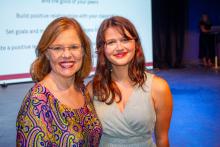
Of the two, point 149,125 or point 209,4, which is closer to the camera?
point 149,125

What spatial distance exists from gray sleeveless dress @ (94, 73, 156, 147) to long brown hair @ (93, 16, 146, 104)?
0.05m

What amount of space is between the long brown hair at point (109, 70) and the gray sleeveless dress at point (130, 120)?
5cm

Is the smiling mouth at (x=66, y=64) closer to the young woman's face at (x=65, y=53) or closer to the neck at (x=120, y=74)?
the young woman's face at (x=65, y=53)

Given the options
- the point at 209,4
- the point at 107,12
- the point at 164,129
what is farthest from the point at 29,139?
the point at 209,4

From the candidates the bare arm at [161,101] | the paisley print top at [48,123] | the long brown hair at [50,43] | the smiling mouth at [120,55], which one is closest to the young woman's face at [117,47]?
the smiling mouth at [120,55]

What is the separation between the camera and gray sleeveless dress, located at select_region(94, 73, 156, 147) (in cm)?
169

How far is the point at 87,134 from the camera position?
1.52m

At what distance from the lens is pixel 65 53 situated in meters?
1.45

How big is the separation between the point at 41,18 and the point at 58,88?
5.04 meters

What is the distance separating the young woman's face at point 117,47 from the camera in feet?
5.34

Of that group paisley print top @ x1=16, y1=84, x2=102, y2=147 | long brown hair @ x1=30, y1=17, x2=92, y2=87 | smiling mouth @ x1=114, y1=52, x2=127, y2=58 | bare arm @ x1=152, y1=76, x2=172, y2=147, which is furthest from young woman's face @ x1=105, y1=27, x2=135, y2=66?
paisley print top @ x1=16, y1=84, x2=102, y2=147

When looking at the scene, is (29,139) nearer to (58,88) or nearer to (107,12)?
(58,88)

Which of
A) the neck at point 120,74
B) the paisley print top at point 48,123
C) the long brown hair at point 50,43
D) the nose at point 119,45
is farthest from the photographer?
the neck at point 120,74

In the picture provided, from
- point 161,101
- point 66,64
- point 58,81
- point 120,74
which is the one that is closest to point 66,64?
point 66,64
